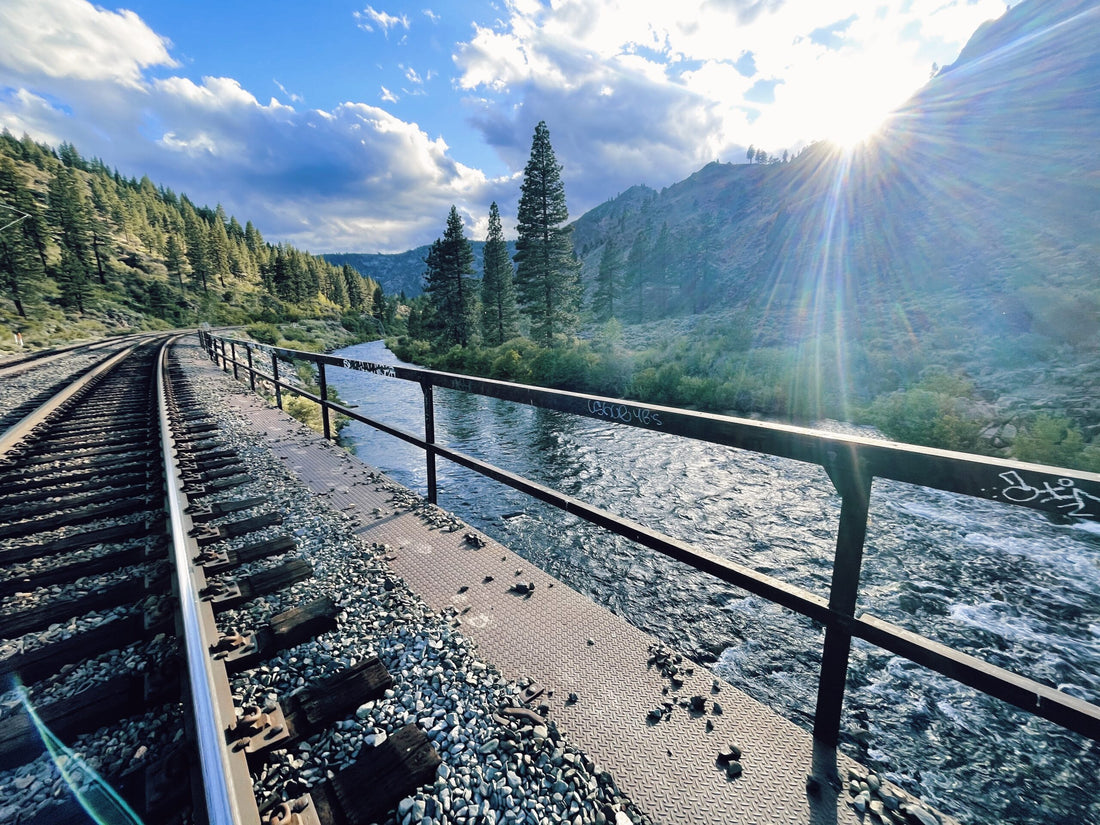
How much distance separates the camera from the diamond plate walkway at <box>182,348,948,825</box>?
1.59m

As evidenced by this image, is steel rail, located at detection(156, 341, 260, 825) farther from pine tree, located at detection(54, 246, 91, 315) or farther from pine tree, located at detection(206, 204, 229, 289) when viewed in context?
pine tree, located at detection(206, 204, 229, 289)

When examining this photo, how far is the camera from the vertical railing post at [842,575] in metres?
1.53

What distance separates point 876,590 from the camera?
15.8ft

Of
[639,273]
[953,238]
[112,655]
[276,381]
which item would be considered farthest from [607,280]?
[112,655]

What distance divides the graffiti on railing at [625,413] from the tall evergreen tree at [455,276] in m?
37.2

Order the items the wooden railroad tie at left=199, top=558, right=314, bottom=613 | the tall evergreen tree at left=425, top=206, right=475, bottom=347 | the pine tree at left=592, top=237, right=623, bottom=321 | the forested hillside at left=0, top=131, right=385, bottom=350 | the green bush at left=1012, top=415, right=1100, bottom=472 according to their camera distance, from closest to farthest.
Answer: the wooden railroad tie at left=199, top=558, right=314, bottom=613
the green bush at left=1012, top=415, right=1100, bottom=472
the tall evergreen tree at left=425, top=206, right=475, bottom=347
the forested hillside at left=0, top=131, right=385, bottom=350
the pine tree at left=592, top=237, right=623, bottom=321

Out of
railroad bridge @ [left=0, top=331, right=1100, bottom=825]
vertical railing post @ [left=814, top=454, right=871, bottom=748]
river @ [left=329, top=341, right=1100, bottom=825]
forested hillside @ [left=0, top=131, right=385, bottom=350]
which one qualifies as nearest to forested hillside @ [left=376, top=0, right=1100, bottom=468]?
river @ [left=329, top=341, right=1100, bottom=825]

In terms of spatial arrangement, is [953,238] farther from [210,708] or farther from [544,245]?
[210,708]

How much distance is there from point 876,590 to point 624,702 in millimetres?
4278

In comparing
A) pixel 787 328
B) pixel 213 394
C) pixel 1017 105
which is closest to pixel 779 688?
pixel 213 394

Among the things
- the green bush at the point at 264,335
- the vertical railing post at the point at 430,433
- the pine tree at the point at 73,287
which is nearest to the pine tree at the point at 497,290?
the green bush at the point at 264,335

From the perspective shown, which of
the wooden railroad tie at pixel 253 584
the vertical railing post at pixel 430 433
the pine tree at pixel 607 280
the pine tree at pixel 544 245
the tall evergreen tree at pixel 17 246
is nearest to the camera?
the wooden railroad tie at pixel 253 584

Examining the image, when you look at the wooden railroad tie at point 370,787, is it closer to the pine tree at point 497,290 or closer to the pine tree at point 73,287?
the pine tree at point 497,290

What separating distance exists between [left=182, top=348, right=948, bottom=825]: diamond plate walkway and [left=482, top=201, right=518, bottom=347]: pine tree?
35854 mm
